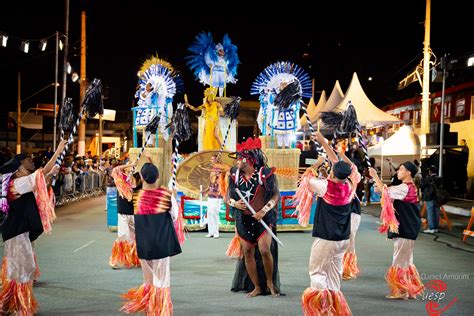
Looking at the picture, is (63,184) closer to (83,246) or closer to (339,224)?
(83,246)

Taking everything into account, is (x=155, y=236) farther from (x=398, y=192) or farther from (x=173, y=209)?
(x=398, y=192)

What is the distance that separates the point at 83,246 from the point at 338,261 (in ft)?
21.4

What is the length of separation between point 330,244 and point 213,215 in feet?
21.4

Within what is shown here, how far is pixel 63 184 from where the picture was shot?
711 inches

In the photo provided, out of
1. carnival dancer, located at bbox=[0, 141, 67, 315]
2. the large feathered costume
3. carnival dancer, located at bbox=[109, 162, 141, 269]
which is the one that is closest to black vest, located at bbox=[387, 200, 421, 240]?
carnival dancer, located at bbox=[109, 162, 141, 269]

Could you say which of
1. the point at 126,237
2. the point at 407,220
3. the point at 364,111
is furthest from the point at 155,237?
the point at 364,111

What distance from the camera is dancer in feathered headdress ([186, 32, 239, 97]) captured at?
14.9 meters

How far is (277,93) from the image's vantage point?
1313cm

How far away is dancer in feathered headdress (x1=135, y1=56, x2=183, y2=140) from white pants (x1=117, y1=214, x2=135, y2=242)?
5.60 metres

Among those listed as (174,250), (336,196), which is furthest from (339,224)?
(174,250)

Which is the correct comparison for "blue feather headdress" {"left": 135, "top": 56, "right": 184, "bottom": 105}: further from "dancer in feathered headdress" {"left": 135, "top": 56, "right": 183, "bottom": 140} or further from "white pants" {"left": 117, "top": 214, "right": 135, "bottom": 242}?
"white pants" {"left": 117, "top": 214, "right": 135, "bottom": 242}

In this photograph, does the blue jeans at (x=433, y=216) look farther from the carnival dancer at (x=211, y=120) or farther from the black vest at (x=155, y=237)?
the black vest at (x=155, y=237)

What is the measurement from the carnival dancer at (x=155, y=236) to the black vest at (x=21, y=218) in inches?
52.4

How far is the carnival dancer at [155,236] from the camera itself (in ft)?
16.7
